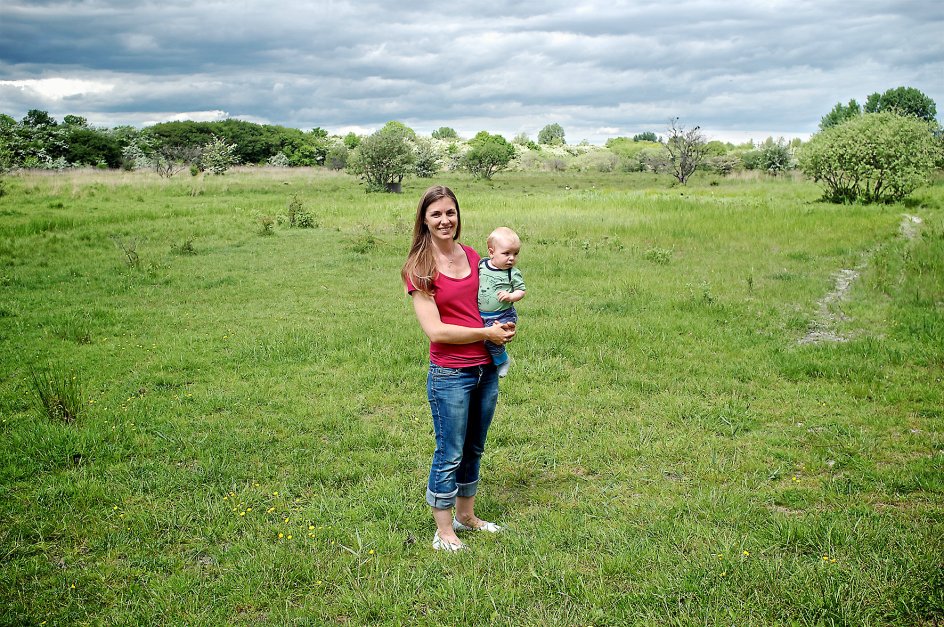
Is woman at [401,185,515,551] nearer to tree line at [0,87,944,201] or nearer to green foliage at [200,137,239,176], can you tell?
tree line at [0,87,944,201]

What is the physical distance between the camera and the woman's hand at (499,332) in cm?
356

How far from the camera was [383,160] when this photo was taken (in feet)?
127

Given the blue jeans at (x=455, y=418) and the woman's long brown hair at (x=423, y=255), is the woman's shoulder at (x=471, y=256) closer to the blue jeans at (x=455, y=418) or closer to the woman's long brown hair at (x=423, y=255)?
the woman's long brown hair at (x=423, y=255)

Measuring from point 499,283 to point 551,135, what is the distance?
428 ft

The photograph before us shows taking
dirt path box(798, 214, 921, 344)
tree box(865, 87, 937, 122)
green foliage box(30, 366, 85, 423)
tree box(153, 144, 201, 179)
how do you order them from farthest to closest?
tree box(865, 87, 937, 122)
tree box(153, 144, 201, 179)
dirt path box(798, 214, 921, 344)
green foliage box(30, 366, 85, 423)

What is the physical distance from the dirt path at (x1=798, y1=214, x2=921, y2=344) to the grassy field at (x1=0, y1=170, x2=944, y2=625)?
11 centimetres

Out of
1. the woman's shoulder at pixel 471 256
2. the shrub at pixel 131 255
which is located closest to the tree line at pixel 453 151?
the shrub at pixel 131 255

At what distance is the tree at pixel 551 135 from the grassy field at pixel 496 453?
380ft

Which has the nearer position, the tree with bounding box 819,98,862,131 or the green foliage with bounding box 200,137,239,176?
the green foliage with bounding box 200,137,239,176

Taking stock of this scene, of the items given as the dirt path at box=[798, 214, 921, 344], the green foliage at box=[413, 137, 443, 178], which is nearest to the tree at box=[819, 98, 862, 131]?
the green foliage at box=[413, 137, 443, 178]

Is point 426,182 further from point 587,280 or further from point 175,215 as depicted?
point 587,280

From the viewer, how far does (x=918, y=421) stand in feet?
19.9

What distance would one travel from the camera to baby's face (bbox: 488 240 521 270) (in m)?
3.59

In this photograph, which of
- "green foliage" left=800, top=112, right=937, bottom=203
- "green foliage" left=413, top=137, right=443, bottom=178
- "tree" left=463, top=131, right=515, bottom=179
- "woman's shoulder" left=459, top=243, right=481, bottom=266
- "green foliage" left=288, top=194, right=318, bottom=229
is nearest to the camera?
"woman's shoulder" left=459, top=243, right=481, bottom=266
